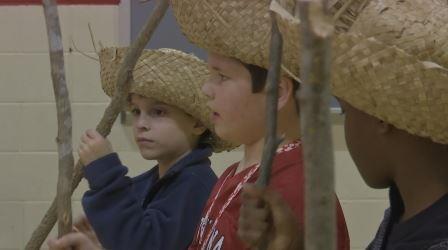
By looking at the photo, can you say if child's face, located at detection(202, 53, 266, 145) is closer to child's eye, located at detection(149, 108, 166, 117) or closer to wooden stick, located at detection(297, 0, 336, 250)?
child's eye, located at detection(149, 108, 166, 117)

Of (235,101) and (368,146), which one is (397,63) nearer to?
(368,146)

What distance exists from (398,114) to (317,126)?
61cm

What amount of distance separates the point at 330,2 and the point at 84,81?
2519 millimetres

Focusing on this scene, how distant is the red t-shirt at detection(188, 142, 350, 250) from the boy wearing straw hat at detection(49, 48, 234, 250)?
0.81 ft

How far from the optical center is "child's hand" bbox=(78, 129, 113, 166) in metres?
1.83

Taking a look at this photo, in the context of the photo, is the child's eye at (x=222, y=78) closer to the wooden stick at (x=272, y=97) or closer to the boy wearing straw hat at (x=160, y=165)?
the boy wearing straw hat at (x=160, y=165)

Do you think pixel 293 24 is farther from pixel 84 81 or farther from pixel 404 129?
pixel 84 81

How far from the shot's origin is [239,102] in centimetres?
170

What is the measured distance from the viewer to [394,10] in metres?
1.24

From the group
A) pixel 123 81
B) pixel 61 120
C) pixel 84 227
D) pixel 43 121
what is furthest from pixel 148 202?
pixel 43 121

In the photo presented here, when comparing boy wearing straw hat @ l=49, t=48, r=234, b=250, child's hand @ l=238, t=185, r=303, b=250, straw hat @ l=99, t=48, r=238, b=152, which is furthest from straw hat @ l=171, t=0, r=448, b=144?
straw hat @ l=99, t=48, r=238, b=152

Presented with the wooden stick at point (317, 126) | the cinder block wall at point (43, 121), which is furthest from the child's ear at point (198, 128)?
the wooden stick at point (317, 126)

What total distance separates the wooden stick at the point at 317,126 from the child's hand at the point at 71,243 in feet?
2.69

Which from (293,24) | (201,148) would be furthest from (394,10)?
(201,148)
